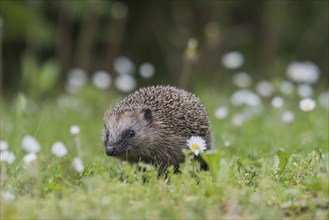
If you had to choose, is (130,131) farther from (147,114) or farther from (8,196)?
(8,196)

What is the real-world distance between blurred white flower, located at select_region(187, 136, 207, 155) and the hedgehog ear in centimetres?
55

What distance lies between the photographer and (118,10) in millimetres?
12430

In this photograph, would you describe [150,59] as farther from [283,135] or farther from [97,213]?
[97,213]

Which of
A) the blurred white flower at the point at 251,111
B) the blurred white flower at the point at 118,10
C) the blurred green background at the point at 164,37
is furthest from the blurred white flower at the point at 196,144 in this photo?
the blurred green background at the point at 164,37

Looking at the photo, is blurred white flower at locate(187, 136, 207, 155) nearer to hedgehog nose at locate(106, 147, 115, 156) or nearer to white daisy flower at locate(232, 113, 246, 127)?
hedgehog nose at locate(106, 147, 115, 156)

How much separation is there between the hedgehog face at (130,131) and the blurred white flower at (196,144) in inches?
20.9

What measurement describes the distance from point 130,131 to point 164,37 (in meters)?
7.96

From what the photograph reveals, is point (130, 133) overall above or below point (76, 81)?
below

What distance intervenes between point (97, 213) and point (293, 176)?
163 centimetres

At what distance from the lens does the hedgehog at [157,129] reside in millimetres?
6664

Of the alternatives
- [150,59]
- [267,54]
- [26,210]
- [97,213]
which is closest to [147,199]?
[97,213]

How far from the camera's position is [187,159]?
510 cm

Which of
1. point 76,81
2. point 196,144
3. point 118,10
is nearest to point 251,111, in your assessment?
point 76,81

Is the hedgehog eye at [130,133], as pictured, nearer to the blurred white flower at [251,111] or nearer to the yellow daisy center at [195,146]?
the yellow daisy center at [195,146]
